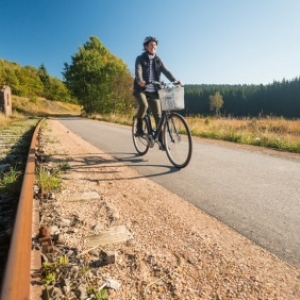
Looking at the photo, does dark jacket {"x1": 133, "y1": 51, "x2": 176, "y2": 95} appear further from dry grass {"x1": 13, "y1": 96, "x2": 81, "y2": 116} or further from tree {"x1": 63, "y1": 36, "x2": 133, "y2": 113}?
dry grass {"x1": 13, "y1": 96, "x2": 81, "y2": 116}

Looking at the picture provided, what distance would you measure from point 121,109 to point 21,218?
1504 inches

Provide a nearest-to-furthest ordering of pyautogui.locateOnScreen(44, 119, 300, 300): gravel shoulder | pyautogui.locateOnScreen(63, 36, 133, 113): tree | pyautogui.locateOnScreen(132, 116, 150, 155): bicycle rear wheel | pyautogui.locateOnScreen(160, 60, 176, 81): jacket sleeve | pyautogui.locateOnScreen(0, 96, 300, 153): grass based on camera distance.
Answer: pyautogui.locateOnScreen(44, 119, 300, 300): gravel shoulder
pyautogui.locateOnScreen(160, 60, 176, 81): jacket sleeve
pyautogui.locateOnScreen(132, 116, 150, 155): bicycle rear wheel
pyautogui.locateOnScreen(0, 96, 300, 153): grass
pyautogui.locateOnScreen(63, 36, 133, 113): tree

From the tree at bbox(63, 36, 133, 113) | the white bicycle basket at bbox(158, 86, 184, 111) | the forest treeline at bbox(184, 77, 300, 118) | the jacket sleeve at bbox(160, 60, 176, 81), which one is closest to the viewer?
the white bicycle basket at bbox(158, 86, 184, 111)

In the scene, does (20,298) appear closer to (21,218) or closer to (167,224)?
(21,218)

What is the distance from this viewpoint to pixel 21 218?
1.99m

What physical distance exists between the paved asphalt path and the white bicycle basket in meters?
1.04

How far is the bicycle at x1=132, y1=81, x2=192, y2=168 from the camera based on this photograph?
14.5 ft

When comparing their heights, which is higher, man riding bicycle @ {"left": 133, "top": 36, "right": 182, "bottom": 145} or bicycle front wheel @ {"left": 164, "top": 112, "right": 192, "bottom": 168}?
man riding bicycle @ {"left": 133, "top": 36, "right": 182, "bottom": 145}

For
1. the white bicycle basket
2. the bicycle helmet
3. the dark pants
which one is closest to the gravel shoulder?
the white bicycle basket

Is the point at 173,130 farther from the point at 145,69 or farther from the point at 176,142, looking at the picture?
the point at 145,69

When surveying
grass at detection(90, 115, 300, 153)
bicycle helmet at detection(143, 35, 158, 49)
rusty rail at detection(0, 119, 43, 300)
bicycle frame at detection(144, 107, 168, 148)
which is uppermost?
bicycle helmet at detection(143, 35, 158, 49)

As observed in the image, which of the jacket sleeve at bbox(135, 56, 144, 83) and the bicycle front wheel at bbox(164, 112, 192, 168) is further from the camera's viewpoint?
the jacket sleeve at bbox(135, 56, 144, 83)

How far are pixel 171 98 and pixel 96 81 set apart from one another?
37.9 meters

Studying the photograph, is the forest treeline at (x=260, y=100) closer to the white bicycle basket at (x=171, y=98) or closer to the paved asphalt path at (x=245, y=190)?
the paved asphalt path at (x=245, y=190)
